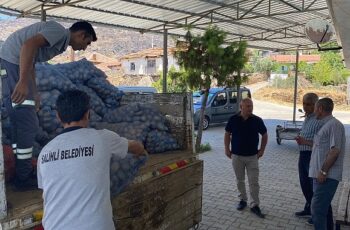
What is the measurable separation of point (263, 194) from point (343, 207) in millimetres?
2046

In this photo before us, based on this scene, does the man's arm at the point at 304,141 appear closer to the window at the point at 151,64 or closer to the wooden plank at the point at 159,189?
the wooden plank at the point at 159,189

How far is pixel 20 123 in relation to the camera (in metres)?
2.67

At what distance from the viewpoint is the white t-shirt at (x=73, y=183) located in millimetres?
1971

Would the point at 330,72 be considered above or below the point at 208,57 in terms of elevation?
below

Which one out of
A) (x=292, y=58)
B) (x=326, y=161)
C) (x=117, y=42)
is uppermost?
(x=117, y=42)

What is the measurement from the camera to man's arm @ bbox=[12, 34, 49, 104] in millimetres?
2521

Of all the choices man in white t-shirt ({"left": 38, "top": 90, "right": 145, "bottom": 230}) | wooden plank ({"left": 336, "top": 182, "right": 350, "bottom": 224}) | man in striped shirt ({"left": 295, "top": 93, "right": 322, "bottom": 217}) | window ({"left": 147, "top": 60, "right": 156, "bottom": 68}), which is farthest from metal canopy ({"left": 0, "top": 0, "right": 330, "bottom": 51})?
window ({"left": 147, "top": 60, "right": 156, "bottom": 68})

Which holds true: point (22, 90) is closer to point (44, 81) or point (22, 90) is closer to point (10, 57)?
point (10, 57)

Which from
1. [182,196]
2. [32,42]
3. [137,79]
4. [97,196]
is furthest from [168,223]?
[137,79]

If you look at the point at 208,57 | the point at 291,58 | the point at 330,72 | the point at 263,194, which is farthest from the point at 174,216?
the point at 291,58

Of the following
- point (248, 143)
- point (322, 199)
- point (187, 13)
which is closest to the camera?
point (322, 199)

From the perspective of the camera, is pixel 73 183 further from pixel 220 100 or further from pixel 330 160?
pixel 220 100

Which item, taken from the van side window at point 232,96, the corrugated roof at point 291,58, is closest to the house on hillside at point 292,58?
the corrugated roof at point 291,58

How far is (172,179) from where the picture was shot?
128 inches
